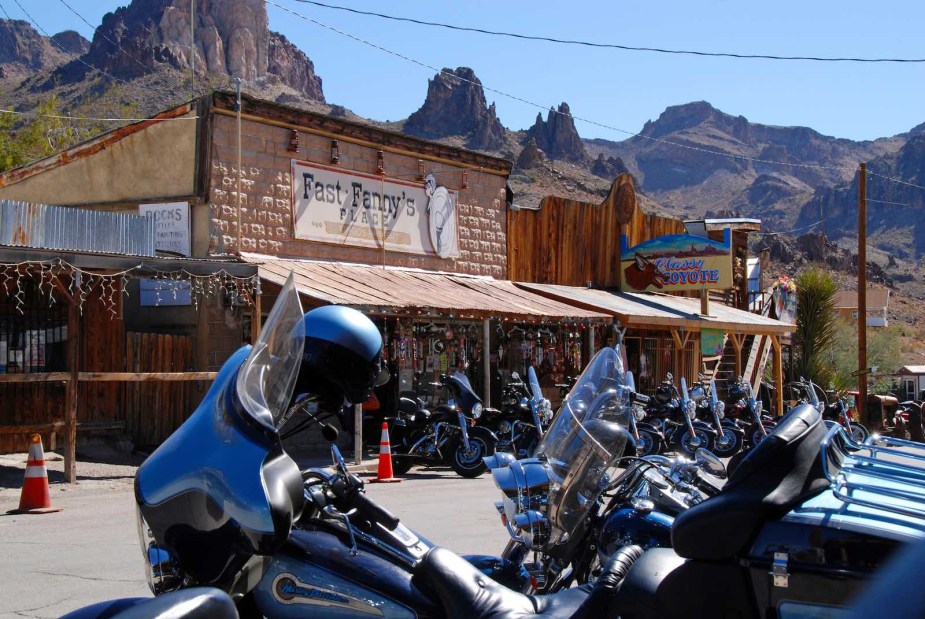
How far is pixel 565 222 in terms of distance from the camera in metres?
23.8

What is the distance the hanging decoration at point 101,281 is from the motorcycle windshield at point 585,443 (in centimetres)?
815

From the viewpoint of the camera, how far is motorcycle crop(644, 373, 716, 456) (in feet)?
51.3

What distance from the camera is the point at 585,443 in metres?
4.82

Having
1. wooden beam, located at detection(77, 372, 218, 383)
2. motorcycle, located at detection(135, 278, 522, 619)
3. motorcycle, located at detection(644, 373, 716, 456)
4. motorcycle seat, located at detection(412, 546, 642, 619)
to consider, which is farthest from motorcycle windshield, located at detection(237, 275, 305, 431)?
motorcycle, located at detection(644, 373, 716, 456)

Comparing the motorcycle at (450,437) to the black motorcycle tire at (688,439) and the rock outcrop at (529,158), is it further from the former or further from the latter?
the rock outcrop at (529,158)

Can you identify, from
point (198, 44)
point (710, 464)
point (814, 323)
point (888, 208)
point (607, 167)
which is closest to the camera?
point (710, 464)

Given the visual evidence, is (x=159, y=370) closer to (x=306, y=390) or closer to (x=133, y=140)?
(x=133, y=140)

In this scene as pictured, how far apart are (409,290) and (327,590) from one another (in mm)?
13160

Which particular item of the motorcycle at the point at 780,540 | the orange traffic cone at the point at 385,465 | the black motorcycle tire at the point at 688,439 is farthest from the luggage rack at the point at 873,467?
the black motorcycle tire at the point at 688,439

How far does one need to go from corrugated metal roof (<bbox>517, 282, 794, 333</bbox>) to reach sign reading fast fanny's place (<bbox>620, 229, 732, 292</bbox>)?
50 centimetres

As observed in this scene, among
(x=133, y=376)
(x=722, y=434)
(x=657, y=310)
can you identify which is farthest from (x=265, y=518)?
(x=657, y=310)

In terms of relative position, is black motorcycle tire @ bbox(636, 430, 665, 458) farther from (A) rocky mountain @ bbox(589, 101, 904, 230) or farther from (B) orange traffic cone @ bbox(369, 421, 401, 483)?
(A) rocky mountain @ bbox(589, 101, 904, 230)

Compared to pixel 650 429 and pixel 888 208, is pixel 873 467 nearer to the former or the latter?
pixel 650 429

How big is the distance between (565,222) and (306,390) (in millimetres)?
19500
